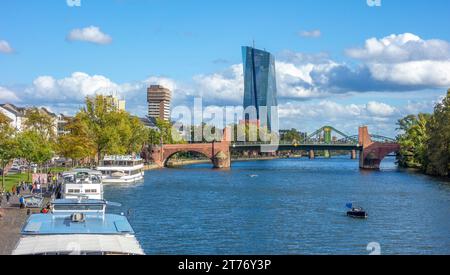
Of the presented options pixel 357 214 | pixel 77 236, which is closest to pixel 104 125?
pixel 357 214

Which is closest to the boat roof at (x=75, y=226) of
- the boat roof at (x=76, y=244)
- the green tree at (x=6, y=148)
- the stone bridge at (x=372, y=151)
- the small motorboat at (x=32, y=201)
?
the boat roof at (x=76, y=244)

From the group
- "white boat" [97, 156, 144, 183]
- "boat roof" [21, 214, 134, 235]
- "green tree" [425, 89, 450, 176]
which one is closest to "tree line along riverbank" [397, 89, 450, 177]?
"green tree" [425, 89, 450, 176]

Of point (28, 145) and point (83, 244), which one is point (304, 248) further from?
point (28, 145)

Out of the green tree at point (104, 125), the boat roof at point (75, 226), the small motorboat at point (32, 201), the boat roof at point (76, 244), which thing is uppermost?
the green tree at point (104, 125)

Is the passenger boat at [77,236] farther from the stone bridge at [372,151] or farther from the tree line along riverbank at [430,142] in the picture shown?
the stone bridge at [372,151]

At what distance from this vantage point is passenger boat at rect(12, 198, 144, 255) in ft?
77.0

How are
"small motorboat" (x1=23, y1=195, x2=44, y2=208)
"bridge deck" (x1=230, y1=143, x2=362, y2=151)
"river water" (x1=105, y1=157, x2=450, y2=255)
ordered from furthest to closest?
1. "bridge deck" (x1=230, y1=143, x2=362, y2=151)
2. "small motorboat" (x1=23, y1=195, x2=44, y2=208)
3. "river water" (x1=105, y1=157, x2=450, y2=255)

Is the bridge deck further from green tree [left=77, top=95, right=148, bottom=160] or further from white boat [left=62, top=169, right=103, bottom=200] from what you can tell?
white boat [left=62, top=169, right=103, bottom=200]

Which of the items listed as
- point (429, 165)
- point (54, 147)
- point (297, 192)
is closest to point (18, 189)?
point (297, 192)

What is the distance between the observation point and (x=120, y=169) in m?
108

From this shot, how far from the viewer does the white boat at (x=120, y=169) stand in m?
107

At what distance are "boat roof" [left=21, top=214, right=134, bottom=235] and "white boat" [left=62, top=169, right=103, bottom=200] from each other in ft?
107

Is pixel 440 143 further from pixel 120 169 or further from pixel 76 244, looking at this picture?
pixel 76 244
